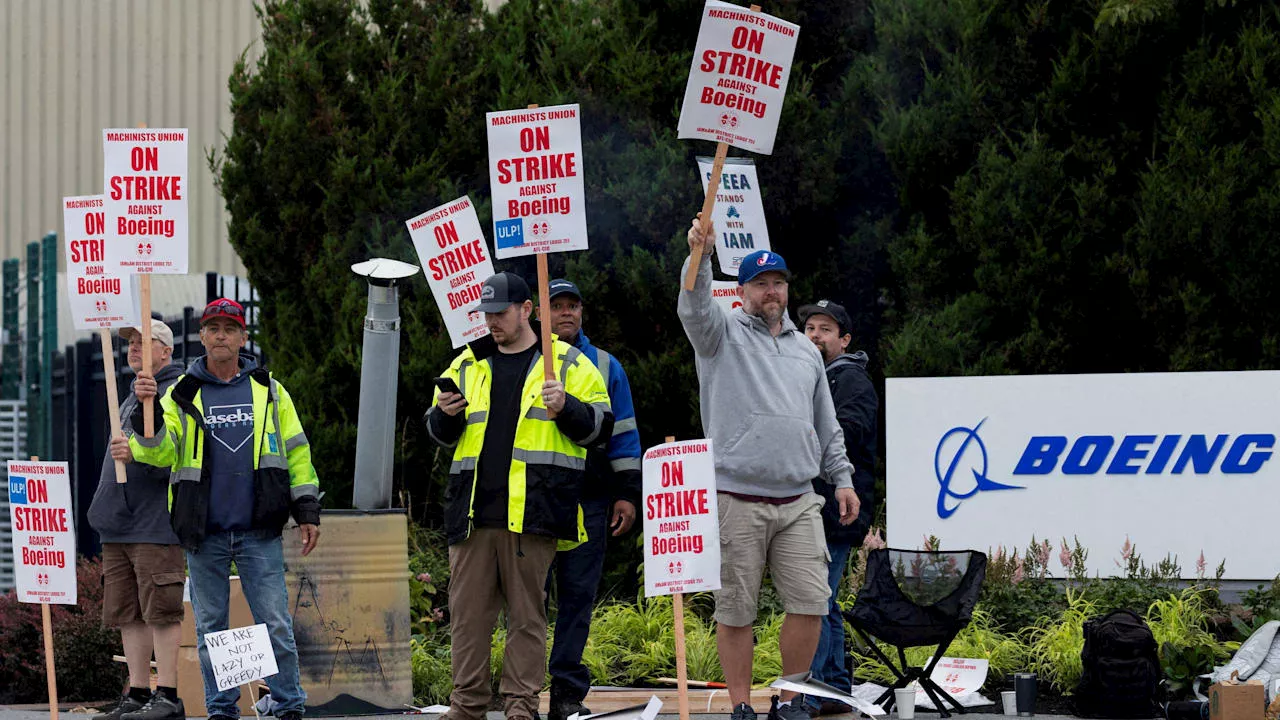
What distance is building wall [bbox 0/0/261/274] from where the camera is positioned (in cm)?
1967

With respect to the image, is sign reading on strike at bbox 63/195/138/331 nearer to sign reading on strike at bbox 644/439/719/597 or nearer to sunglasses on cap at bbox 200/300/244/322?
sunglasses on cap at bbox 200/300/244/322

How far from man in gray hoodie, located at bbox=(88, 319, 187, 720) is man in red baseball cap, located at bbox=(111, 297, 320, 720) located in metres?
0.37

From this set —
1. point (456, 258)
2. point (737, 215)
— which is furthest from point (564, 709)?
point (737, 215)

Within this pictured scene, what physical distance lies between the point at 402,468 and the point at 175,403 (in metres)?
5.26

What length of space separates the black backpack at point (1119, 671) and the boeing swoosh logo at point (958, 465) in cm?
260

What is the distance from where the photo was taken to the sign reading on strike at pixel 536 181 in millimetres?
7848

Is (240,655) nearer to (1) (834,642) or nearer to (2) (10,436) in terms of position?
(1) (834,642)

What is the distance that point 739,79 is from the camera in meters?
7.66

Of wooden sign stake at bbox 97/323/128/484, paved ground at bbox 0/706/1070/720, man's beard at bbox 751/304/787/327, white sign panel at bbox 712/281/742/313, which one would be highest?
white sign panel at bbox 712/281/742/313

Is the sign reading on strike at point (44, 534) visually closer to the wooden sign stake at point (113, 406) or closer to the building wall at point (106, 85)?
the wooden sign stake at point (113, 406)

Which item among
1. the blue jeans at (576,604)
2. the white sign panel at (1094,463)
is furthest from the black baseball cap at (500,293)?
the white sign panel at (1094,463)

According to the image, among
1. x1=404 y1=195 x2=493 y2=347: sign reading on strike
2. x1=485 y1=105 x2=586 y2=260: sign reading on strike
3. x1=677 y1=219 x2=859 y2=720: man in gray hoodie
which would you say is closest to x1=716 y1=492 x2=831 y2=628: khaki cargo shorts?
x1=677 y1=219 x2=859 y2=720: man in gray hoodie

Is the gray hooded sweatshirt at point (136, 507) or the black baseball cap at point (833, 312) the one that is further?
the black baseball cap at point (833, 312)

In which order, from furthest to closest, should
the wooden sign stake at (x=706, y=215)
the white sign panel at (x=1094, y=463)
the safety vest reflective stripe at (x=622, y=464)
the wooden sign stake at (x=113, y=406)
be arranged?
1. the white sign panel at (x=1094, y=463)
2. the safety vest reflective stripe at (x=622, y=464)
3. the wooden sign stake at (x=113, y=406)
4. the wooden sign stake at (x=706, y=215)
